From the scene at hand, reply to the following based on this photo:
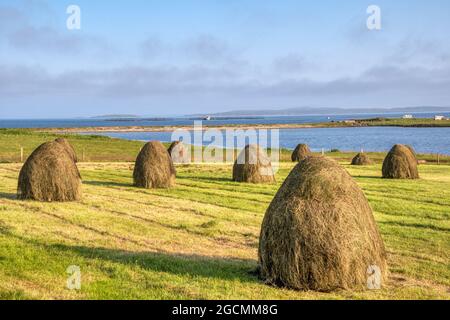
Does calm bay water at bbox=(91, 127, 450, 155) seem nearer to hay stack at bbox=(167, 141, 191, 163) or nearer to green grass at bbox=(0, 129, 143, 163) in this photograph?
green grass at bbox=(0, 129, 143, 163)

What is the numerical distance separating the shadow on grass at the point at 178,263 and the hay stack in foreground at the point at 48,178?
7737mm

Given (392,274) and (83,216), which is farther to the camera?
(83,216)

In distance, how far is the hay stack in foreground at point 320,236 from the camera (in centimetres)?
1035

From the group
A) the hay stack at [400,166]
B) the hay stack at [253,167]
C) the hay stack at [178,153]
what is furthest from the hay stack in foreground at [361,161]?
the hay stack at [253,167]

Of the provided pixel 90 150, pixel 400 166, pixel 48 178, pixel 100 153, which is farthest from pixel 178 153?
pixel 48 178

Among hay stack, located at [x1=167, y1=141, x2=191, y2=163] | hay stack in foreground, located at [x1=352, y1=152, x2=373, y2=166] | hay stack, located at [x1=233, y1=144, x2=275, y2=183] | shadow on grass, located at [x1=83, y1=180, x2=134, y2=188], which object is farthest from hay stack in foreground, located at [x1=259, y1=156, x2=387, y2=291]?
hay stack in foreground, located at [x1=352, y1=152, x2=373, y2=166]

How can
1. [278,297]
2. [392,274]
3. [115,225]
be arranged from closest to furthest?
[278,297] → [392,274] → [115,225]

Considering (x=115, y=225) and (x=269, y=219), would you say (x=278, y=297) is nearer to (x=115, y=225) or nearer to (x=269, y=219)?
(x=269, y=219)

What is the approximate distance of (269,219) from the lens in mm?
10906

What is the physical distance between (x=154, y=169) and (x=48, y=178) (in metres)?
7.35

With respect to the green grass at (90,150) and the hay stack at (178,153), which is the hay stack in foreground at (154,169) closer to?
the hay stack at (178,153)

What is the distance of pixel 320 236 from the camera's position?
1032cm
